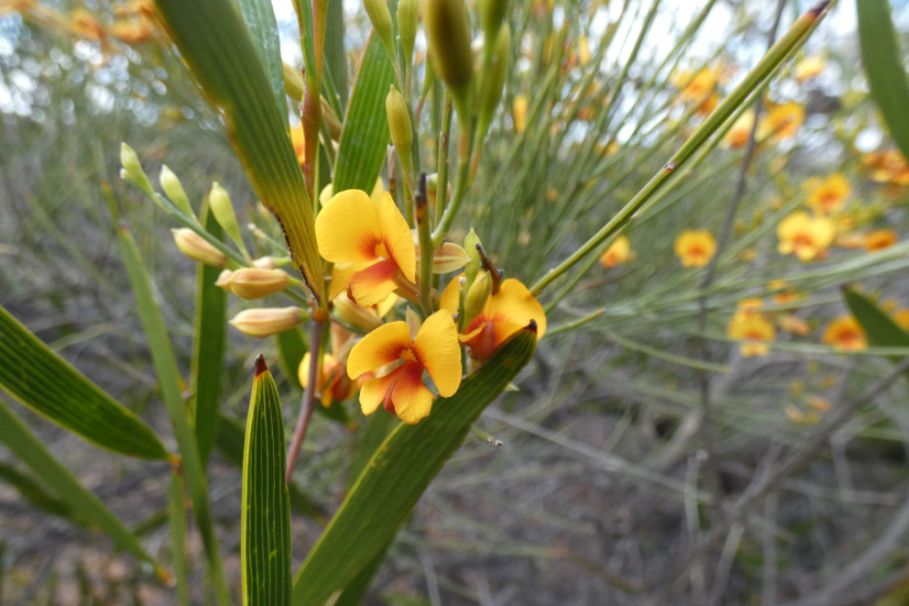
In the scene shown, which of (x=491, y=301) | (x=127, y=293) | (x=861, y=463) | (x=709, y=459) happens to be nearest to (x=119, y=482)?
(x=127, y=293)

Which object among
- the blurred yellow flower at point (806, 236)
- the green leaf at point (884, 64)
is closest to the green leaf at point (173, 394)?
the green leaf at point (884, 64)

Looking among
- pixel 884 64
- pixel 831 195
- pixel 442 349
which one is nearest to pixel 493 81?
pixel 442 349

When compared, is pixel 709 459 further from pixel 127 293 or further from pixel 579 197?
pixel 127 293

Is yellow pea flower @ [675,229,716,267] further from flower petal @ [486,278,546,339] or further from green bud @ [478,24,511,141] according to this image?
green bud @ [478,24,511,141]

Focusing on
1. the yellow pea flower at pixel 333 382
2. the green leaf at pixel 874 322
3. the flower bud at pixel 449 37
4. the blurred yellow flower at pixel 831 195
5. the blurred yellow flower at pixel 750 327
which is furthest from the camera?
the blurred yellow flower at pixel 750 327

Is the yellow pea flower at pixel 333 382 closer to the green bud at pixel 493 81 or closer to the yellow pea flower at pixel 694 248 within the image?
the green bud at pixel 493 81

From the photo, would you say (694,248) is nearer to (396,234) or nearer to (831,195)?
(831,195)

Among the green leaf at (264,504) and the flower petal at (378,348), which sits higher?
the flower petal at (378,348)
